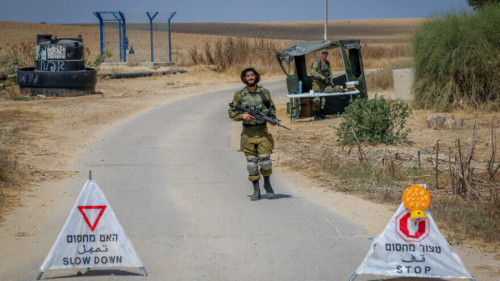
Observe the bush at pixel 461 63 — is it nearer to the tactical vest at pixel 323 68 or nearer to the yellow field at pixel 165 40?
the yellow field at pixel 165 40

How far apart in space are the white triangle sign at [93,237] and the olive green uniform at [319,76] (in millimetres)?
11893

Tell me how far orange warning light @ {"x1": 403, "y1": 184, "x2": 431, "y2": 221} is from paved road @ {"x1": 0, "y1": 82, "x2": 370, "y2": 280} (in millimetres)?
965

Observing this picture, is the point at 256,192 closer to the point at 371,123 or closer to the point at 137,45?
the point at 371,123

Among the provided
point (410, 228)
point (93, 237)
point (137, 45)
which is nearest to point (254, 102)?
point (93, 237)

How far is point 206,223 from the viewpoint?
739 cm

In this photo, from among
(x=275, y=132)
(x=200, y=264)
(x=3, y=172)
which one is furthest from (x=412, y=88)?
(x=200, y=264)

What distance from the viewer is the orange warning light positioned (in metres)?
4.96

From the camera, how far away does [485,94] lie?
17703mm

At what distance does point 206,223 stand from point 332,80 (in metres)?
10.4

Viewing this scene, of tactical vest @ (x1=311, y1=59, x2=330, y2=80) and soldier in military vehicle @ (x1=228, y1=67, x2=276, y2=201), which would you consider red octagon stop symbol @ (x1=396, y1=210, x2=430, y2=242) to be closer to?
soldier in military vehicle @ (x1=228, y1=67, x2=276, y2=201)

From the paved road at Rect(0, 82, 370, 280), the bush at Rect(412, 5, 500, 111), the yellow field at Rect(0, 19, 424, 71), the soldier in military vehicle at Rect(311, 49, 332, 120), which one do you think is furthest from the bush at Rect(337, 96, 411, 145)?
the yellow field at Rect(0, 19, 424, 71)

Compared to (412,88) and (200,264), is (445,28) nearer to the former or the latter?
(412,88)

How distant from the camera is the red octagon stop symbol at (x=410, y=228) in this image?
5090 millimetres

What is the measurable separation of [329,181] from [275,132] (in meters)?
5.67
